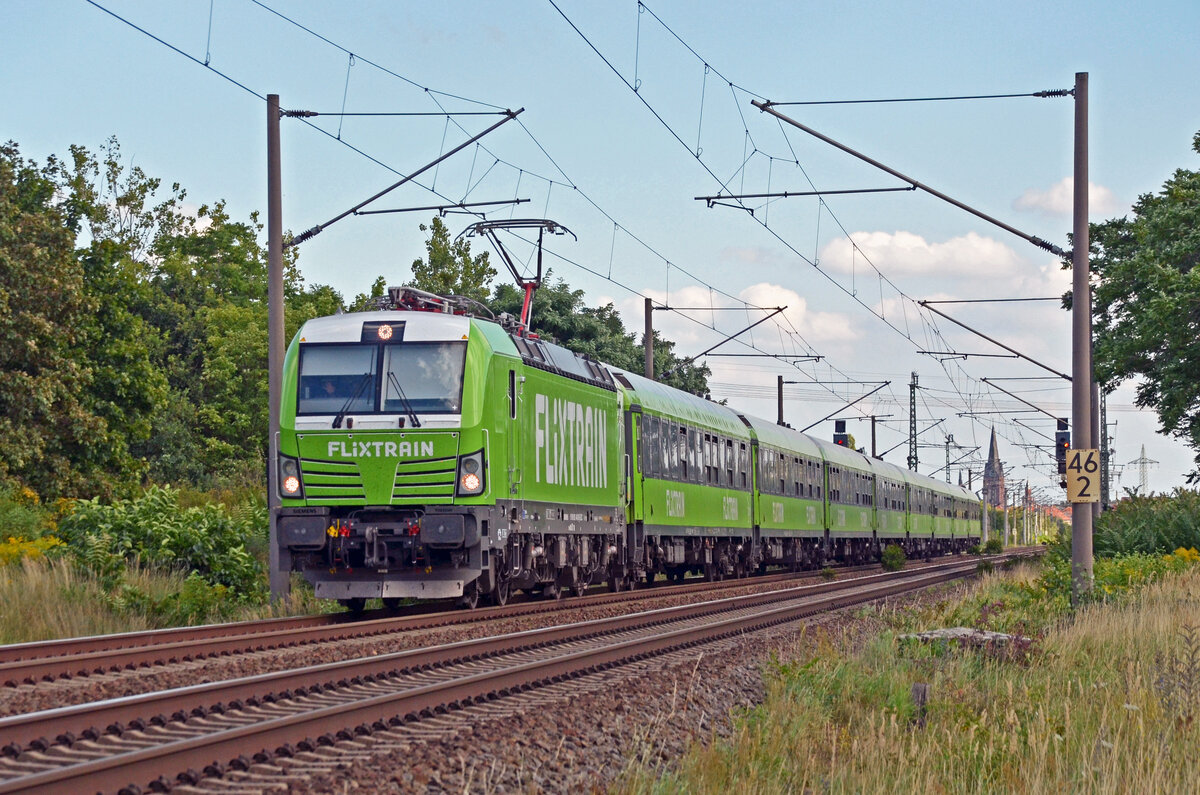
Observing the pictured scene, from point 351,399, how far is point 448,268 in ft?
139

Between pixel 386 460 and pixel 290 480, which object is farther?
pixel 290 480

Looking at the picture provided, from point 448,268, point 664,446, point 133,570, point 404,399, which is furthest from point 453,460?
point 448,268

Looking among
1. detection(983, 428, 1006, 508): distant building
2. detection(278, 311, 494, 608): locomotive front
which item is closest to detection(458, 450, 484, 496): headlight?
detection(278, 311, 494, 608): locomotive front

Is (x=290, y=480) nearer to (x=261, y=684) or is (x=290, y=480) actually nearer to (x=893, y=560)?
(x=261, y=684)

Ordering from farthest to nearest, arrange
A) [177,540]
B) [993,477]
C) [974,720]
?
[993,477] → [177,540] → [974,720]

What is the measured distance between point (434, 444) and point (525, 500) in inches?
81.3

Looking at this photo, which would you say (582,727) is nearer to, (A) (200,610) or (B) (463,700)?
(B) (463,700)

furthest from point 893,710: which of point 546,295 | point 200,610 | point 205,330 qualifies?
point 205,330

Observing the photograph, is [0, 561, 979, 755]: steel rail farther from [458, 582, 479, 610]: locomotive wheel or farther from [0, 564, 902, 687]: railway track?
[458, 582, 479, 610]: locomotive wheel

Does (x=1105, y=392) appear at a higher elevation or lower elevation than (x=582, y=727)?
higher

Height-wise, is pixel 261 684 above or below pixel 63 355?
below

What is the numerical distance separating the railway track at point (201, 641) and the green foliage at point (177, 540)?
223 cm

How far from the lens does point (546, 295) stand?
52688mm

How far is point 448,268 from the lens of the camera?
5853cm
